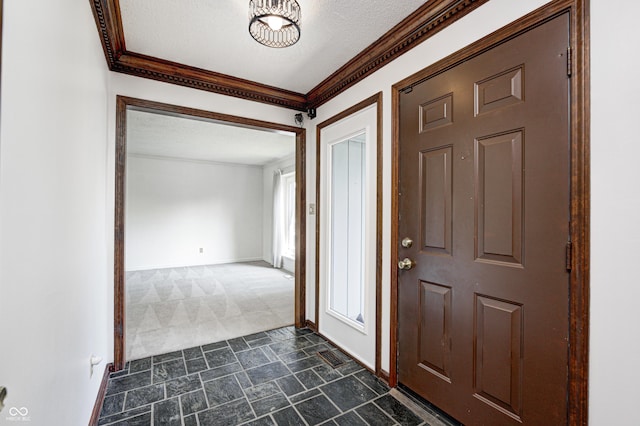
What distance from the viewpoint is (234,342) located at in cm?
274

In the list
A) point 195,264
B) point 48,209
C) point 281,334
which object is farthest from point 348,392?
point 195,264

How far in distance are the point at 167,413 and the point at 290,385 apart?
780 mm

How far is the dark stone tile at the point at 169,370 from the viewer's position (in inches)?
84.2

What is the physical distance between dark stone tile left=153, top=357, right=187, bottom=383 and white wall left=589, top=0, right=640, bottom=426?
2.45 metres

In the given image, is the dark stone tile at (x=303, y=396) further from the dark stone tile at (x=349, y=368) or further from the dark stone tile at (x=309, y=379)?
the dark stone tile at (x=349, y=368)

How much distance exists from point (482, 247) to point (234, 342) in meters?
2.33

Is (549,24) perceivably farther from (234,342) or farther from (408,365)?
(234,342)

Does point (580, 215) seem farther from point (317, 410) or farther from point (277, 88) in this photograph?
point (277, 88)

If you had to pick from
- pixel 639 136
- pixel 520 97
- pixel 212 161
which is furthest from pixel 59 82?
pixel 212 161

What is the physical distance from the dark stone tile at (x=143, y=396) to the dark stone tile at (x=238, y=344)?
2.25 feet

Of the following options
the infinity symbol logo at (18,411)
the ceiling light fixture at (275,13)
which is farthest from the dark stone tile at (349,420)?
the ceiling light fixture at (275,13)

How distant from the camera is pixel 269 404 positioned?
1841 mm

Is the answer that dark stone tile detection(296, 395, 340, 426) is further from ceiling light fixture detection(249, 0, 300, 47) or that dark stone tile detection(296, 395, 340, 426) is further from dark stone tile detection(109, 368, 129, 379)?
ceiling light fixture detection(249, 0, 300, 47)

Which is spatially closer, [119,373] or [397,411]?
[397,411]
